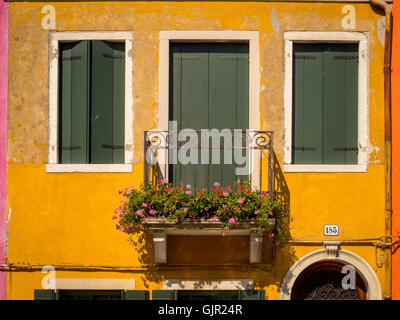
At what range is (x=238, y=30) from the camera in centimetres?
738

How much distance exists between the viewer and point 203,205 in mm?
6652

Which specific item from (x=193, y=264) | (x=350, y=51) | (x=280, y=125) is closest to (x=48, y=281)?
(x=193, y=264)

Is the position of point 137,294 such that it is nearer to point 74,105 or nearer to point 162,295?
point 162,295

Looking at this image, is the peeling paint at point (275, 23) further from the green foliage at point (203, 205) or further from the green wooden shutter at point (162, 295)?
the green wooden shutter at point (162, 295)

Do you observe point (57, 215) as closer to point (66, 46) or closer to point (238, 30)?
point (66, 46)

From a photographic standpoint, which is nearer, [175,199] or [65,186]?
[175,199]

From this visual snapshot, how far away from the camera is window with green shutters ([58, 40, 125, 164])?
739cm

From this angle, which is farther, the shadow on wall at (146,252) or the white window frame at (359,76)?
the white window frame at (359,76)

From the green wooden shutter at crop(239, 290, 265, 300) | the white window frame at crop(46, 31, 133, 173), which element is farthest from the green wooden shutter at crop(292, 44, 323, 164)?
the white window frame at crop(46, 31, 133, 173)

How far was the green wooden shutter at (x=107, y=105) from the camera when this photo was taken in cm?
740

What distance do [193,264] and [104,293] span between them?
125cm

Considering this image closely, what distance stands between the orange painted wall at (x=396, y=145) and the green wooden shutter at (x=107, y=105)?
364 cm

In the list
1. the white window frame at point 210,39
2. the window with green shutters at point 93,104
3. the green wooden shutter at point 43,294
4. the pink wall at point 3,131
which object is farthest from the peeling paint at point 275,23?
the green wooden shutter at point 43,294

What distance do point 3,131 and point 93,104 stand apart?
4.10 ft
